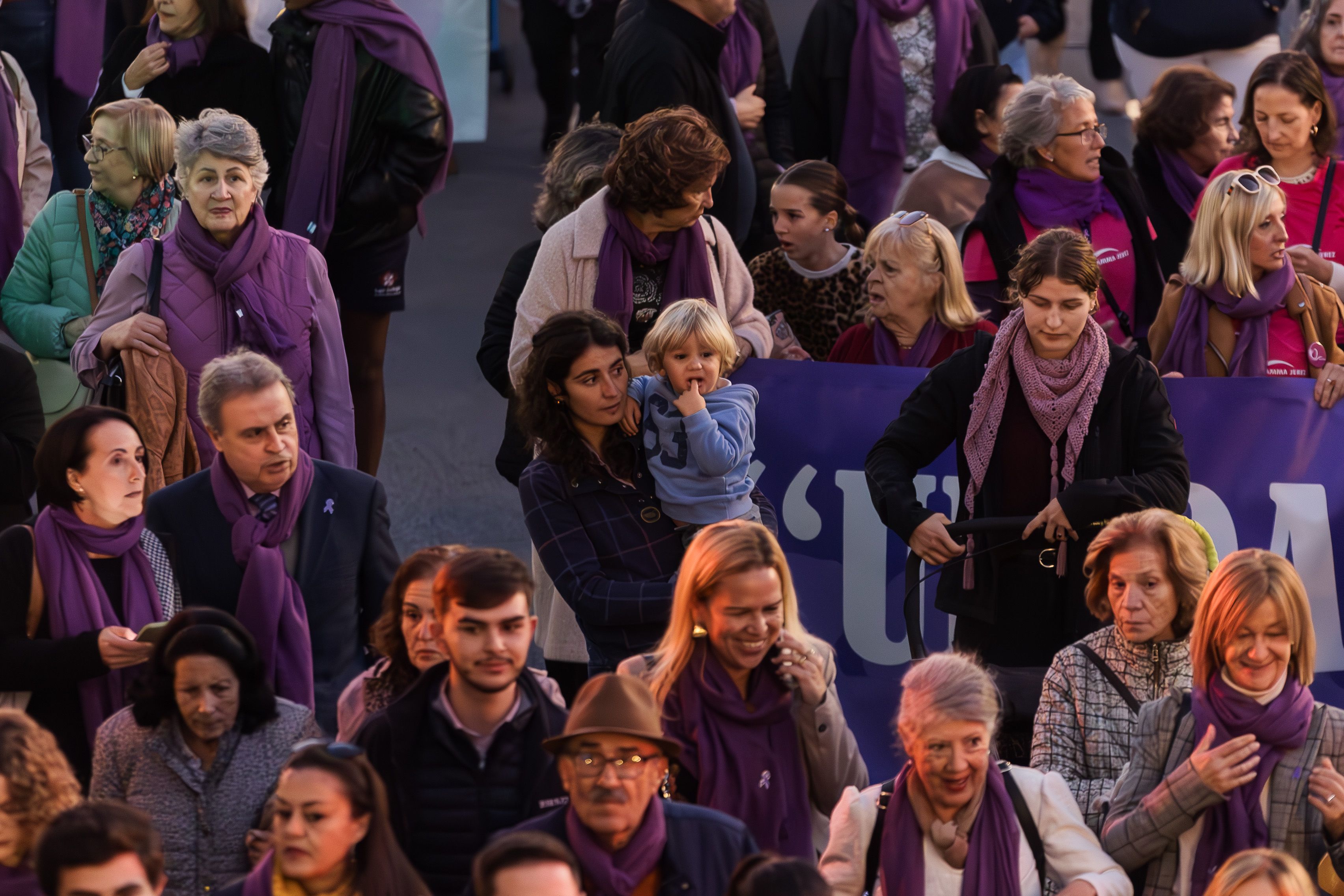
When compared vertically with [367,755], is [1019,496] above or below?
above

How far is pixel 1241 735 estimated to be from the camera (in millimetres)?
4727

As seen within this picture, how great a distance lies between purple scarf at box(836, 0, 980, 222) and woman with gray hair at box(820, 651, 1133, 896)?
16.4ft

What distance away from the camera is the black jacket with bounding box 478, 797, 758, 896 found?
171 inches

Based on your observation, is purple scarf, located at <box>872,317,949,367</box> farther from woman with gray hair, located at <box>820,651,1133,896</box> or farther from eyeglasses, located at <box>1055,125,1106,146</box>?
woman with gray hair, located at <box>820,651,1133,896</box>

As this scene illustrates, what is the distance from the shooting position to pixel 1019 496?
5938mm

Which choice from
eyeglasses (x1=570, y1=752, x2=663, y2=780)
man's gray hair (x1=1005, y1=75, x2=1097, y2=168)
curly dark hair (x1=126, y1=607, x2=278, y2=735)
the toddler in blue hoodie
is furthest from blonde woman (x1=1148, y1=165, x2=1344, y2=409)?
curly dark hair (x1=126, y1=607, x2=278, y2=735)

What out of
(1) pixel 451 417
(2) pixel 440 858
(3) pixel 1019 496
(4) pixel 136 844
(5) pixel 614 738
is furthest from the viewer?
(1) pixel 451 417

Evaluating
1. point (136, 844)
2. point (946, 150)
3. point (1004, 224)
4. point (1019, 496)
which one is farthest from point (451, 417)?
point (136, 844)

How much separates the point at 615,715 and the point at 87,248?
3.69 m

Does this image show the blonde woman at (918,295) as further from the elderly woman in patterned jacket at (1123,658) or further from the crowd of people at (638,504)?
the elderly woman in patterned jacket at (1123,658)

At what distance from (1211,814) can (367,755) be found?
6.49ft

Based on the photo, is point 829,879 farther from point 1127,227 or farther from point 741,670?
point 1127,227

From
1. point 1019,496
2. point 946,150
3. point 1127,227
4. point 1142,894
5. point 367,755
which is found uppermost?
point 946,150

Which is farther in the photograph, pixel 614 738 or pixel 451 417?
pixel 451 417
